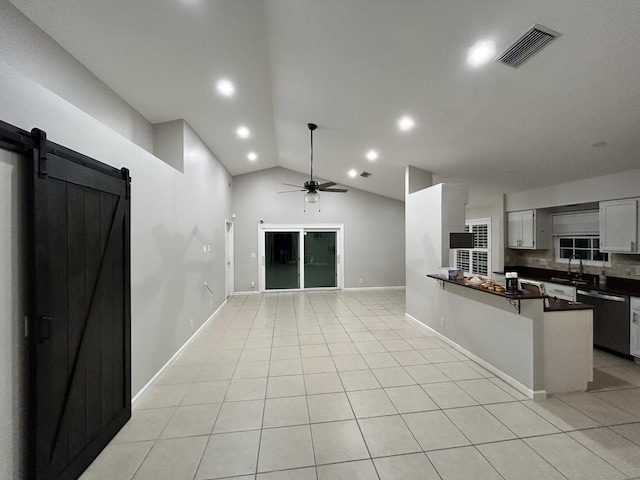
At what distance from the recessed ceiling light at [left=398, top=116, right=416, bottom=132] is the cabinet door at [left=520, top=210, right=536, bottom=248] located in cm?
336

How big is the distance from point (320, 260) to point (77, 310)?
651 centimetres

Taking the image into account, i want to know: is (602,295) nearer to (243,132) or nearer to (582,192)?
(582,192)

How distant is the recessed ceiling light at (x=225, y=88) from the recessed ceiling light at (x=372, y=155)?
2.59 metres

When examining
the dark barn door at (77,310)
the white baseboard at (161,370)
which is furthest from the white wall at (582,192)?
the white baseboard at (161,370)

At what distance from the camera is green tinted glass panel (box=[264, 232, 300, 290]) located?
7754 millimetres

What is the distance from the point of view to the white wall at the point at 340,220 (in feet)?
24.7

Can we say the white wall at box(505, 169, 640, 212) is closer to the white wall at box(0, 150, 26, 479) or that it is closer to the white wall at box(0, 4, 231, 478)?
the white wall at box(0, 4, 231, 478)

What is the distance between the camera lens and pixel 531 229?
5.09 metres

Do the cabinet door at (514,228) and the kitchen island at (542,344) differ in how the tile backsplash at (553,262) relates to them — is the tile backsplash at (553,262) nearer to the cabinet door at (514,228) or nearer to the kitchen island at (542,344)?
the cabinet door at (514,228)

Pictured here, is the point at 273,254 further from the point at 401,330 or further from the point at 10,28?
the point at 10,28

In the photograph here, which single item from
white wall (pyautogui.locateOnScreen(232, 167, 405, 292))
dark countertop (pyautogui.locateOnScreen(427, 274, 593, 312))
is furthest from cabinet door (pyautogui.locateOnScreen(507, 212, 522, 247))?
white wall (pyautogui.locateOnScreen(232, 167, 405, 292))

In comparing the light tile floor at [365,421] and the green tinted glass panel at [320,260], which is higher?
the green tinted glass panel at [320,260]

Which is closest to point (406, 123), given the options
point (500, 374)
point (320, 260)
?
point (500, 374)

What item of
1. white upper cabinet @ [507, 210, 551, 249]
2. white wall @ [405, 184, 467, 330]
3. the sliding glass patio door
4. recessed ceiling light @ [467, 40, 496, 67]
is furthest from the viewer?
the sliding glass patio door
